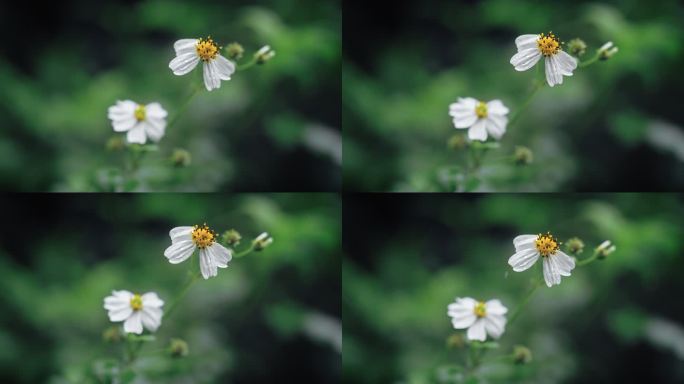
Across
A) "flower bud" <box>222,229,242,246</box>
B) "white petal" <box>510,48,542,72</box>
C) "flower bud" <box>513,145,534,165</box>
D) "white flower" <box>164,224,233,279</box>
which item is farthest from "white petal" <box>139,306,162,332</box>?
"white petal" <box>510,48,542,72</box>

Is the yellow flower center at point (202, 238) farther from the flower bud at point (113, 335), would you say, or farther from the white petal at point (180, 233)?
the flower bud at point (113, 335)

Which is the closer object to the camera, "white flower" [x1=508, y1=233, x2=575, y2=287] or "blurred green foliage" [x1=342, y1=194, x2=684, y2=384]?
"white flower" [x1=508, y1=233, x2=575, y2=287]

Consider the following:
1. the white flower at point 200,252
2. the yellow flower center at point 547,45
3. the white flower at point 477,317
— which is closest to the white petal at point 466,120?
the yellow flower center at point 547,45

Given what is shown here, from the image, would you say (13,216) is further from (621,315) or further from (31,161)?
(621,315)

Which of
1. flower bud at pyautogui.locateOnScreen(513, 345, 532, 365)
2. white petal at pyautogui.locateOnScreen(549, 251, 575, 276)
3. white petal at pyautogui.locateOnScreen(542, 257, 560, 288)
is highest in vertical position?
white petal at pyautogui.locateOnScreen(549, 251, 575, 276)

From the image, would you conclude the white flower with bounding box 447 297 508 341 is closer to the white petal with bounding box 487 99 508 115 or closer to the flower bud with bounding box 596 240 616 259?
the flower bud with bounding box 596 240 616 259

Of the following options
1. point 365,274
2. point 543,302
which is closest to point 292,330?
point 365,274
